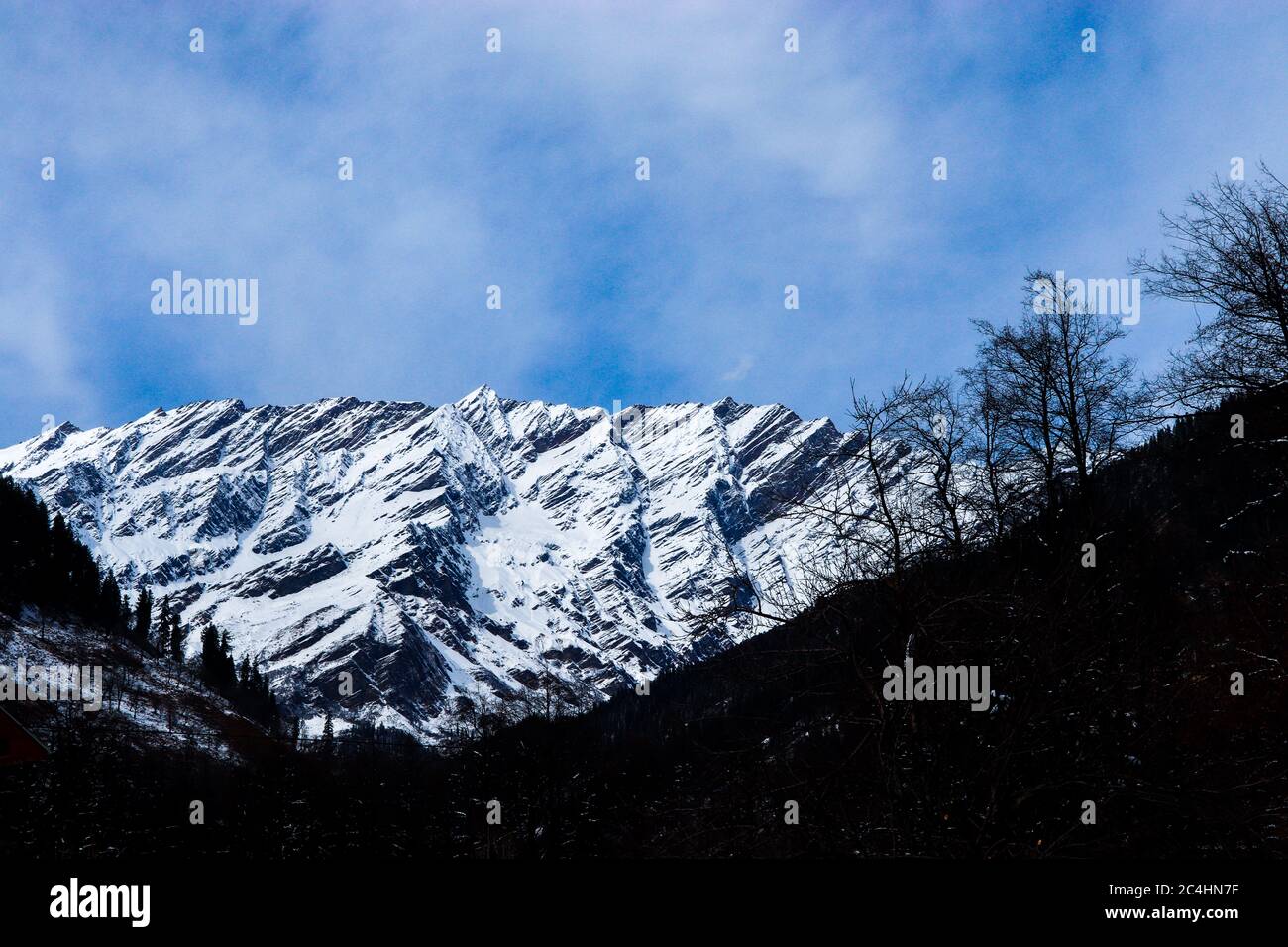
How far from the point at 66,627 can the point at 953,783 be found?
205m

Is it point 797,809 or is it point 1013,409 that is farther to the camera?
point 1013,409

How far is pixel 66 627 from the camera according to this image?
183875mm

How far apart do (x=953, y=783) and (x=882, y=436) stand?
457 cm

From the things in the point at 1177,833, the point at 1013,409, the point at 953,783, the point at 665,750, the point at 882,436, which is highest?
the point at 1013,409

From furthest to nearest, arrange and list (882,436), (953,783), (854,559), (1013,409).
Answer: (1013,409) → (882,436) → (854,559) → (953,783)

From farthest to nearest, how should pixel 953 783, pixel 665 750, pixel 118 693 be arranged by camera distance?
pixel 118 693
pixel 665 750
pixel 953 783

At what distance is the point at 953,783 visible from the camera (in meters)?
8.67

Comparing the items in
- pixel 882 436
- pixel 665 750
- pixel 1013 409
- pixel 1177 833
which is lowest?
pixel 665 750
